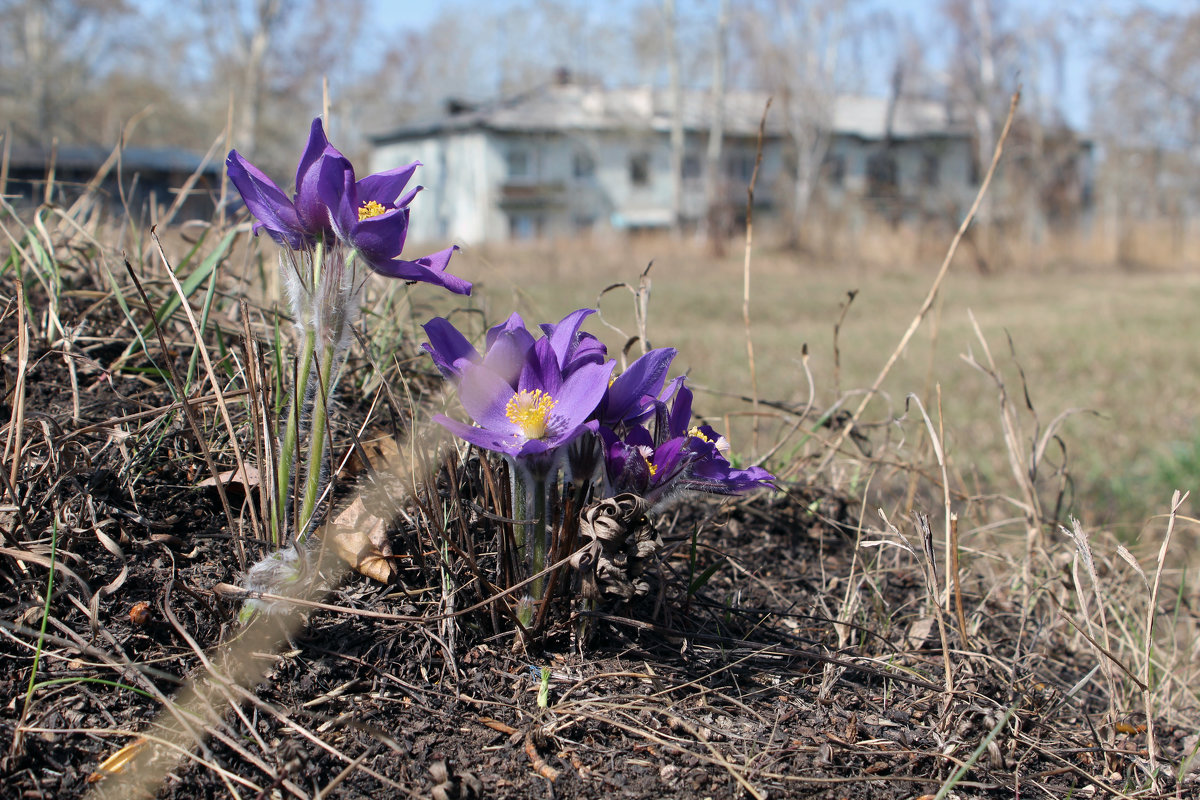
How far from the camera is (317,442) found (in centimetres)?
118

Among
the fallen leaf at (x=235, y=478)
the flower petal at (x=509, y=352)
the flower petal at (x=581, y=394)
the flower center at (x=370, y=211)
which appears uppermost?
the flower center at (x=370, y=211)

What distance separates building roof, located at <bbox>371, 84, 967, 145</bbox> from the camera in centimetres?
3531

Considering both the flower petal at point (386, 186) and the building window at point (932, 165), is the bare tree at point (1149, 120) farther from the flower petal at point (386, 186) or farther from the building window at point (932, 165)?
the flower petal at point (386, 186)

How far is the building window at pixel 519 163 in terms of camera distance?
121 feet

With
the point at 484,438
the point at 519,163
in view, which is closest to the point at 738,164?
the point at 519,163

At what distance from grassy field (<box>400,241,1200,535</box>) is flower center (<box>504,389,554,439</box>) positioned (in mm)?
780

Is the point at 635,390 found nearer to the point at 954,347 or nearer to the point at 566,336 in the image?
the point at 566,336

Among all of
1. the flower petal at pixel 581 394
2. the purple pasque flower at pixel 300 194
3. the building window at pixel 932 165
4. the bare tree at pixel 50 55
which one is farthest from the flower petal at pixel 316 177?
the building window at pixel 932 165

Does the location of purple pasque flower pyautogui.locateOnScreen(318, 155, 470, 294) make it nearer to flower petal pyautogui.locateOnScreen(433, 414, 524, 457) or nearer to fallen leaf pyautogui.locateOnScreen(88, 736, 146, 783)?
flower petal pyautogui.locateOnScreen(433, 414, 524, 457)

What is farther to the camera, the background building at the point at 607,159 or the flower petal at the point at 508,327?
the background building at the point at 607,159

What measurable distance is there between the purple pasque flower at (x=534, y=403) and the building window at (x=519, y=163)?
3700cm

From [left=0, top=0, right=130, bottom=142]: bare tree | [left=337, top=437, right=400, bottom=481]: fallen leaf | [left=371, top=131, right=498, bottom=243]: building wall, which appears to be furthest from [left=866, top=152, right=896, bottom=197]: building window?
[left=337, top=437, right=400, bottom=481]: fallen leaf

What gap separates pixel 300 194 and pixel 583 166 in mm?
38765

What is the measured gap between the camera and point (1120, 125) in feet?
138
